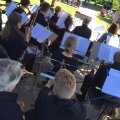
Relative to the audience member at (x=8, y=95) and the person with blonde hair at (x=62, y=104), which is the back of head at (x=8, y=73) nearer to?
the audience member at (x=8, y=95)

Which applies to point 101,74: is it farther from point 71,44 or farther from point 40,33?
point 40,33

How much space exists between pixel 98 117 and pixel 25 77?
199 centimetres

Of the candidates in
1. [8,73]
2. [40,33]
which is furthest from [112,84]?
[40,33]

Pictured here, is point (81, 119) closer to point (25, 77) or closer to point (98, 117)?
point (98, 117)

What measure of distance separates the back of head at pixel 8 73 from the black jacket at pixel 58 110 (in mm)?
562

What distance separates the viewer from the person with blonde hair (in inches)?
129

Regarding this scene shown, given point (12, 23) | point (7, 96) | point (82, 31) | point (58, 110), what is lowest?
point (82, 31)

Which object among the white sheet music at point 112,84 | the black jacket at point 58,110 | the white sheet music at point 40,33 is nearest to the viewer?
the black jacket at point 58,110

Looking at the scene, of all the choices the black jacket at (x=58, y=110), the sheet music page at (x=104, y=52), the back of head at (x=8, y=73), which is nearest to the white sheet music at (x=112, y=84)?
the black jacket at (x=58, y=110)

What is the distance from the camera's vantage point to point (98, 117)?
5359 mm

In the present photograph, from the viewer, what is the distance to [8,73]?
2.87 metres

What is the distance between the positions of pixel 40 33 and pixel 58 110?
2936mm

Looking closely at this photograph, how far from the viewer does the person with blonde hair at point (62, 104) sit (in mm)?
3266

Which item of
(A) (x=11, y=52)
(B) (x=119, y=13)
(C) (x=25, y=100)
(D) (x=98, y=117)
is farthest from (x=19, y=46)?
(B) (x=119, y=13)
